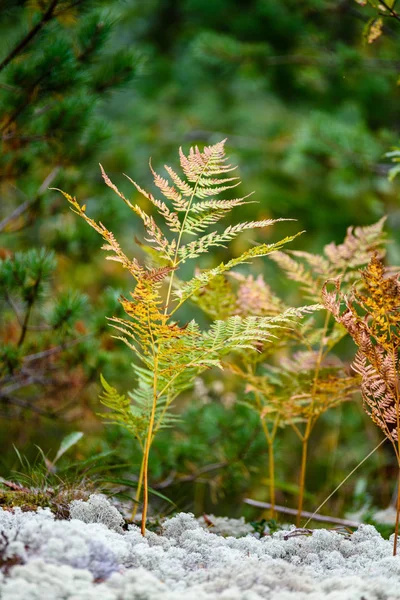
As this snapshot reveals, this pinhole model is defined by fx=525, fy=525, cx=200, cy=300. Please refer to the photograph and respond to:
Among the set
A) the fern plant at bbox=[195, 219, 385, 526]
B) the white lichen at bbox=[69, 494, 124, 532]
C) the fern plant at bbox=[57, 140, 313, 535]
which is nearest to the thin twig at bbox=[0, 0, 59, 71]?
the fern plant at bbox=[57, 140, 313, 535]

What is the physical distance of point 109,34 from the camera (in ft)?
6.41

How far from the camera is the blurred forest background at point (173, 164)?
6.40 feet

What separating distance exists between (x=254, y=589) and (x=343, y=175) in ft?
7.25

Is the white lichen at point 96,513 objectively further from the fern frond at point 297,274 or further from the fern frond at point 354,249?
the fern frond at point 354,249

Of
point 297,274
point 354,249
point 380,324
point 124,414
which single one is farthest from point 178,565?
point 354,249

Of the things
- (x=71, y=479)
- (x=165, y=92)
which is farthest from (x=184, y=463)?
(x=165, y=92)

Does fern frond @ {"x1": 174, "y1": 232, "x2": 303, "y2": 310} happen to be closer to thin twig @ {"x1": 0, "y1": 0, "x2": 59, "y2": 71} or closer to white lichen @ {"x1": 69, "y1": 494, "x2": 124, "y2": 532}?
white lichen @ {"x1": 69, "y1": 494, "x2": 124, "y2": 532}

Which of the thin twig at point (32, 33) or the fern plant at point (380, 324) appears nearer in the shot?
the fern plant at point (380, 324)

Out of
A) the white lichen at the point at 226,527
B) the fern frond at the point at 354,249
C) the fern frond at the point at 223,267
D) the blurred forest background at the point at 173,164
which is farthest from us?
the blurred forest background at the point at 173,164

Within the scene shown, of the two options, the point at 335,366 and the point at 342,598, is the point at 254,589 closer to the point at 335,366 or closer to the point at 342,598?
the point at 342,598

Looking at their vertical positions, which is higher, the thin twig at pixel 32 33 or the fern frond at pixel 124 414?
the thin twig at pixel 32 33

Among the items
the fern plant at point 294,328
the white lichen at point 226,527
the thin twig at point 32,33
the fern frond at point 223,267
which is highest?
the thin twig at point 32,33

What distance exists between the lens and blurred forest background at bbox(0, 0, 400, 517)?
1.95 metres

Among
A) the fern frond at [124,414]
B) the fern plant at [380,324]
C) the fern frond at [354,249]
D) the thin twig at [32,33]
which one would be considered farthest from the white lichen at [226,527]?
the thin twig at [32,33]
